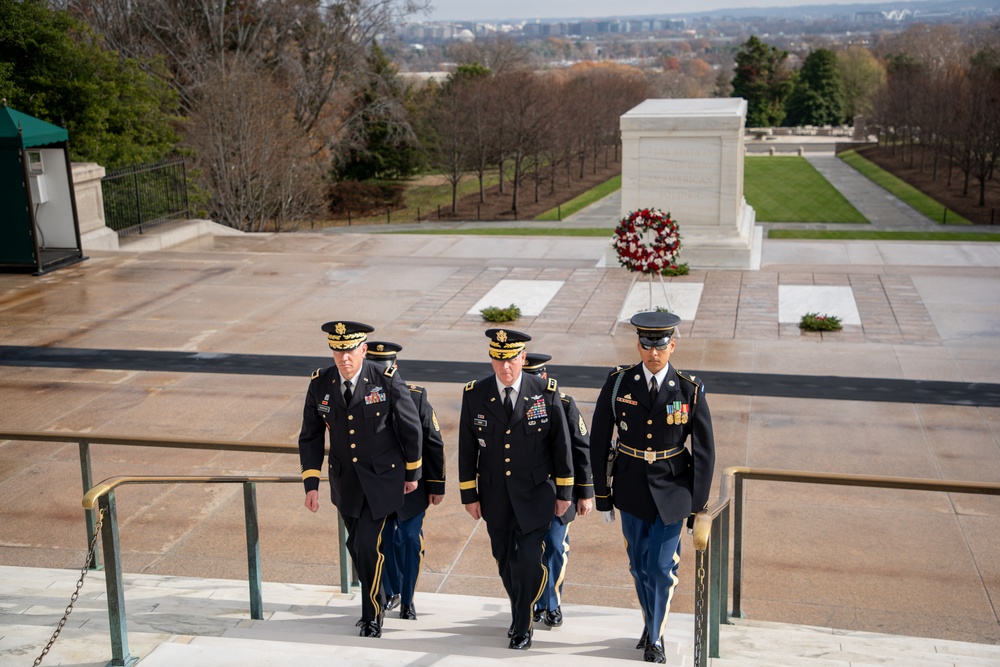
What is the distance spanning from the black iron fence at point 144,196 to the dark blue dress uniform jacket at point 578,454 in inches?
607

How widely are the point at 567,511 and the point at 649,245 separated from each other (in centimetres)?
795

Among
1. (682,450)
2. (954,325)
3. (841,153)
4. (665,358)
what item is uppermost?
(665,358)

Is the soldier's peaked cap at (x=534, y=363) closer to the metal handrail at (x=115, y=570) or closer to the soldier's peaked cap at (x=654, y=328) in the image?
the soldier's peaked cap at (x=654, y=328)

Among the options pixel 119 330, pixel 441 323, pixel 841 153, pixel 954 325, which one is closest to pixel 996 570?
pixel 954 325

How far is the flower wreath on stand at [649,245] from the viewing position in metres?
12.9

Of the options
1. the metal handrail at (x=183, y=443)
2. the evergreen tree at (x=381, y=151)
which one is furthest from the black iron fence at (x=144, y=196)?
the evergreen tree at (x=381, y=151)

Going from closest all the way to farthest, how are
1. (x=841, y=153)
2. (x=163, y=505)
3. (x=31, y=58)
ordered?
(x=163, y=505) → (x=31, y=58) → (x=841, y=153)

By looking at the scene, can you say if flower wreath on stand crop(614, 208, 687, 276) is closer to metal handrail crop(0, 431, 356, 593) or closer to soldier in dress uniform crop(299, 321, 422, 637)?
metal handrail crop(0, 431, 356, 593)

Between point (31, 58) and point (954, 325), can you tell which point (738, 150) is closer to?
point (954, 325)

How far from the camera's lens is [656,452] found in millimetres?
5254

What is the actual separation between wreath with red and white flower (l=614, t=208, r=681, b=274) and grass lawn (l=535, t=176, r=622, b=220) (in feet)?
82.9

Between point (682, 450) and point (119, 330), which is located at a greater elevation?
point (682, 450)

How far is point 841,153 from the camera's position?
63.3 m

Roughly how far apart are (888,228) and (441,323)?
921 inches
